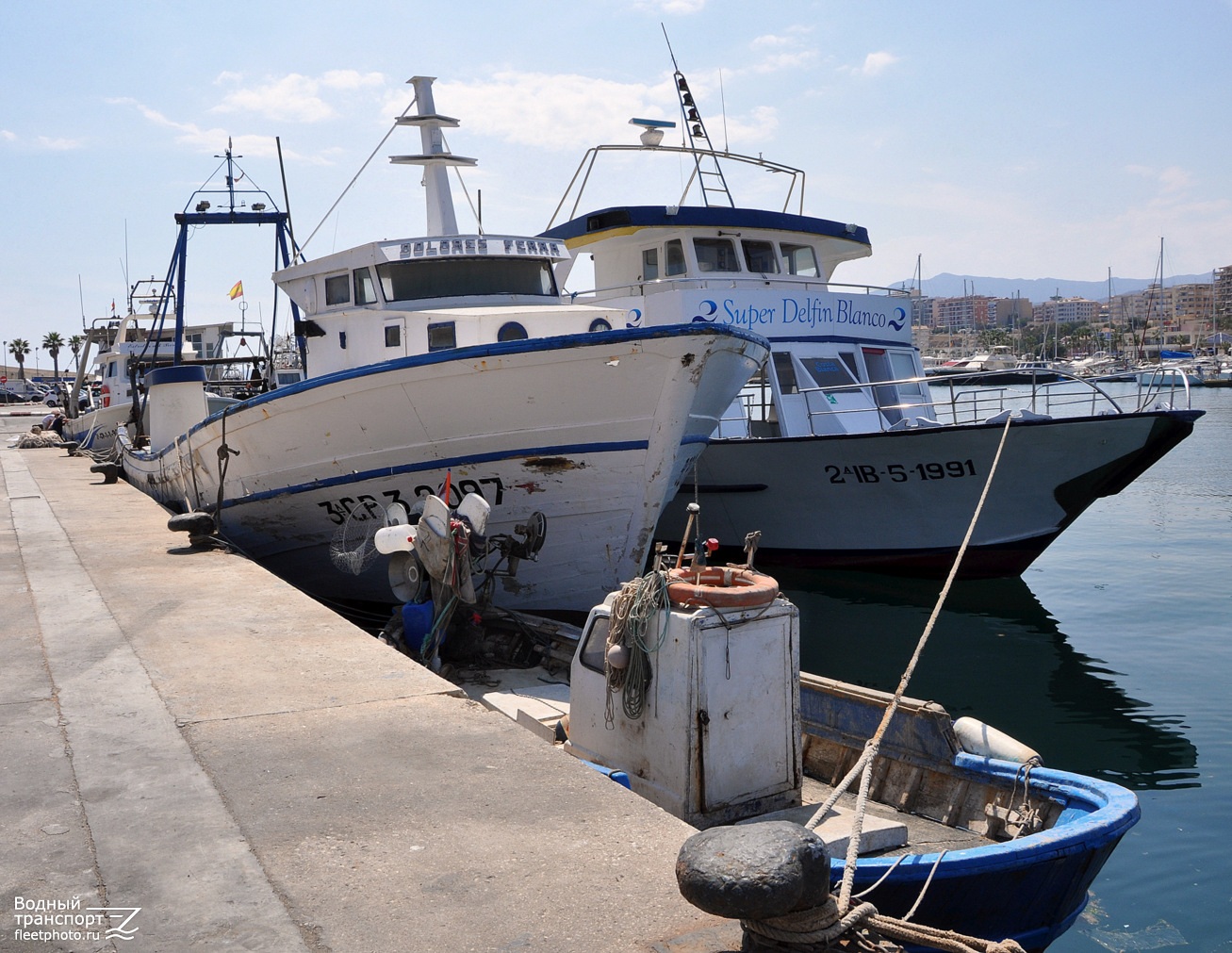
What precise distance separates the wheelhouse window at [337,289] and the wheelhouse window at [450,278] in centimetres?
55

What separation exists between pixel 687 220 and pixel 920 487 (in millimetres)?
4878

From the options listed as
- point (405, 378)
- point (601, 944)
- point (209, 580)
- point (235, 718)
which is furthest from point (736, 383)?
point (601, 944)

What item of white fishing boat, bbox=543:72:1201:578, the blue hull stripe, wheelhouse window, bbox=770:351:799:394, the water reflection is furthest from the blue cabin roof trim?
the blue hull stripe

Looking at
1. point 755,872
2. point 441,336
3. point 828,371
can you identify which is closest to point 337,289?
point 441,336

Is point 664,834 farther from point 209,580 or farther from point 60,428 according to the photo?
point 60,428

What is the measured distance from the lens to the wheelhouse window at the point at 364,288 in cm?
1105

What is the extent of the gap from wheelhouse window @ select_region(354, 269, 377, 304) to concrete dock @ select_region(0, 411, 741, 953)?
538 cm

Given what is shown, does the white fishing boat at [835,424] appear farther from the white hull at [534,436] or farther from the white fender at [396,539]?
the white fender at [396,539]

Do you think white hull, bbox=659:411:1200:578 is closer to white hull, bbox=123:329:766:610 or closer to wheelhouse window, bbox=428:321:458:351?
white hull, bbox=123:329:766:610

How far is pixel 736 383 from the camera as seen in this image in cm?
980

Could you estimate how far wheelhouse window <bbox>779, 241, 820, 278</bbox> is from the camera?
1563 cm

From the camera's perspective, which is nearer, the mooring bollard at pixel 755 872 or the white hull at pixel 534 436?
the mooring bollard at pixel 755 872

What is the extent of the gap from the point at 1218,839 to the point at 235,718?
5700 millimetres

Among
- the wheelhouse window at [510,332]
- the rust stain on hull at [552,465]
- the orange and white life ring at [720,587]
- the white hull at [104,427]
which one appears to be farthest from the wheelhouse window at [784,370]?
the white hull at [104,427]
